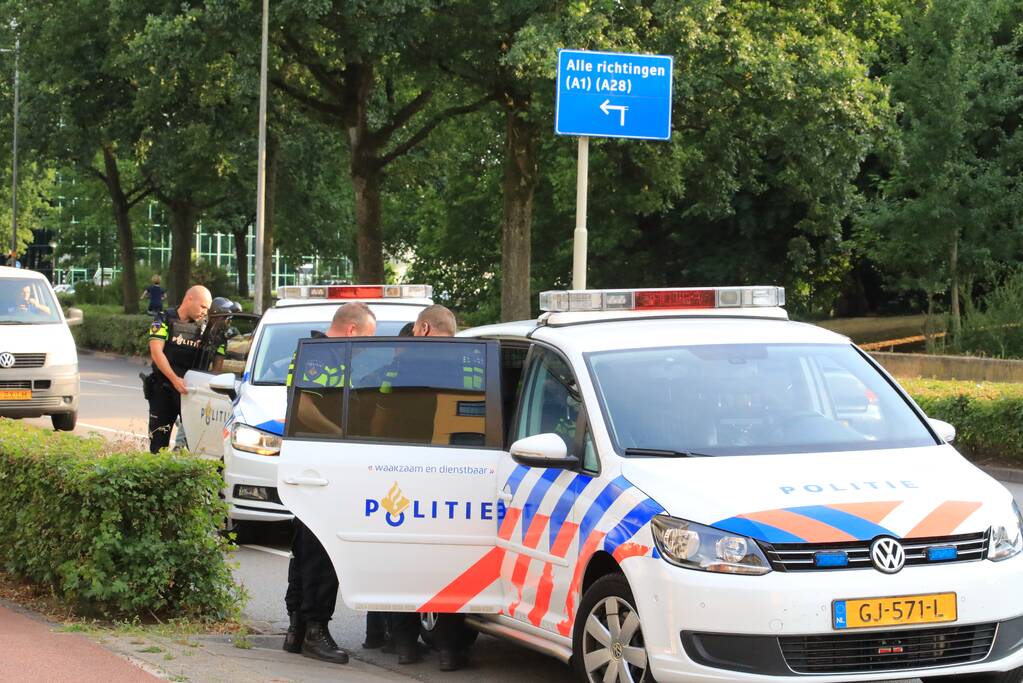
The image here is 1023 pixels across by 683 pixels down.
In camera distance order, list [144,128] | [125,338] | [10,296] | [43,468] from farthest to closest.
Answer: [125,338] < [144,128] < [10,296] < [43,468]

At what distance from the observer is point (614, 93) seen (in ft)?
58.3

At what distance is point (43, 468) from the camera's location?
8.04m

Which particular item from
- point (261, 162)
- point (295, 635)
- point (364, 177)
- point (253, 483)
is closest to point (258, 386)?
point (253, 483)

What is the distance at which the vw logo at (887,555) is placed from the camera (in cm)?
555

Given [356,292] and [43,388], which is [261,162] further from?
[356,292]

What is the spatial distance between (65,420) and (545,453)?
13943 millimetres

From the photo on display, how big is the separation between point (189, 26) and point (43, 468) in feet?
69.0

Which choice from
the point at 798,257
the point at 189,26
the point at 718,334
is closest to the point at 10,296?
the point at 189,26

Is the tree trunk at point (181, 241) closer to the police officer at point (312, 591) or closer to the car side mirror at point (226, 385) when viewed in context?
the car side mirror at point (226, 385)

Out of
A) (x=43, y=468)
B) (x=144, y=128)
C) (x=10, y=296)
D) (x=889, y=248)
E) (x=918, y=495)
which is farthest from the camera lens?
(x=144, y=128)

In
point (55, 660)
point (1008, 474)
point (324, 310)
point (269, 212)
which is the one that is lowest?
point (1008, 474)

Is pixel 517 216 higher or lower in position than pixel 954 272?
higher

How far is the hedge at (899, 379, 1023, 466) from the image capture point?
56.7ft

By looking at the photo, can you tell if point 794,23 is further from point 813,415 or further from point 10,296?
point 813,415
